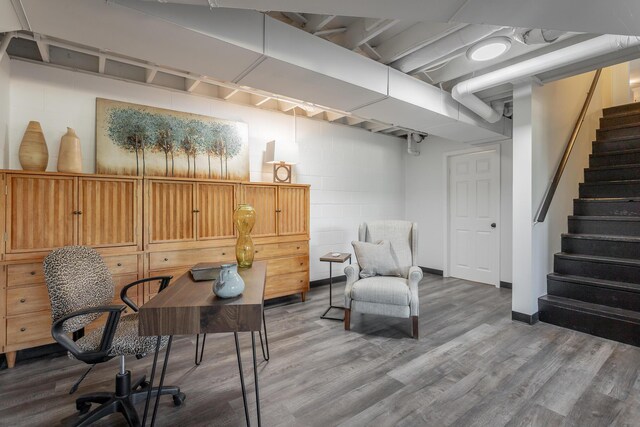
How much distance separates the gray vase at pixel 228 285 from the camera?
148 cm

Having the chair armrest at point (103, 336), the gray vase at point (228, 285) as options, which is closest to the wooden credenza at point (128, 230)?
the chair armrest at point (103, 336)

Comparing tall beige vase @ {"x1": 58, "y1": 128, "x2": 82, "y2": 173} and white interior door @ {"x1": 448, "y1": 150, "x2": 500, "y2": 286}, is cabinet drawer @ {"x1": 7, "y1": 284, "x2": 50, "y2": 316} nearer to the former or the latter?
tall beige vase @ {"x1": 58, "y1": 128, "x2": 82, "y2": 173}

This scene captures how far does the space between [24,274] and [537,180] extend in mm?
4892

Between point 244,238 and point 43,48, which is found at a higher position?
point 43,48

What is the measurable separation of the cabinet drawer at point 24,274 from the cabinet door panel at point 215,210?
1.28m

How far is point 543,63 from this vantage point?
252cm

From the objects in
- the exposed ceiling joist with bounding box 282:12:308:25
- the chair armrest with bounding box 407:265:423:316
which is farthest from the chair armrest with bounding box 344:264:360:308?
the exposed ceiling joist with bounding box 282:12:308:25

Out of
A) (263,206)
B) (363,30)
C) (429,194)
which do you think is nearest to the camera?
(363,30)

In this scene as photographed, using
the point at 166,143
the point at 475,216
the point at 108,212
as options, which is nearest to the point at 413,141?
the point at 475,216

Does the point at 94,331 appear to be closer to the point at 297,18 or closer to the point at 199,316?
the point at 199,316

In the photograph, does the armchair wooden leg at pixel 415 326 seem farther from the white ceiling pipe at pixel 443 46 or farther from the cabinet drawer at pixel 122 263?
the cabinet drawer at pixel 122 263

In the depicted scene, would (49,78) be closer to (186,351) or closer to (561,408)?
(186,351)

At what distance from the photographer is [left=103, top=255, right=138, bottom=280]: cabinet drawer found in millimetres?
2709

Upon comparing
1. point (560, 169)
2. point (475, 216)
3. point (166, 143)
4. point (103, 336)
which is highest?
point (166, 143)
